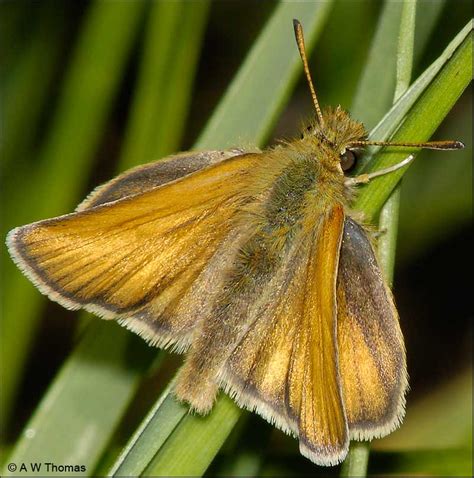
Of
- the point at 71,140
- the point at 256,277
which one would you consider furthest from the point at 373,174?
the point at 71,140

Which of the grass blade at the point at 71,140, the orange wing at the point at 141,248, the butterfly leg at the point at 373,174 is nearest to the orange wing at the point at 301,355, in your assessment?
the butterfly leg at the point at 373,174

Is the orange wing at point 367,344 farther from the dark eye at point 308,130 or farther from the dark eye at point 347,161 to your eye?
the dark eye at point 308,130

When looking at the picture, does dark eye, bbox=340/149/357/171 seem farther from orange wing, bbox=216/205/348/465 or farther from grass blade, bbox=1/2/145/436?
grass blade, bbox=1/2/145/436

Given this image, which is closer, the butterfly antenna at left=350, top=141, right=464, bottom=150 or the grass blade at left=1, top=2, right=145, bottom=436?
the butterfly antenna at left=350, top=141, right=464, bottom=150

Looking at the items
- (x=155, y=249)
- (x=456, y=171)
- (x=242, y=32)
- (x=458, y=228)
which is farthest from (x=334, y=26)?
(x=155, y=249)

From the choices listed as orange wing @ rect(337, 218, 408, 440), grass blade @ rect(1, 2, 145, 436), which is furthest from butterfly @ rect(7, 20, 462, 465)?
grass blade @ rect(1, 2, 145, 436)

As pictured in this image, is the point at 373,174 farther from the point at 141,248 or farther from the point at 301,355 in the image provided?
the point at 141,248
